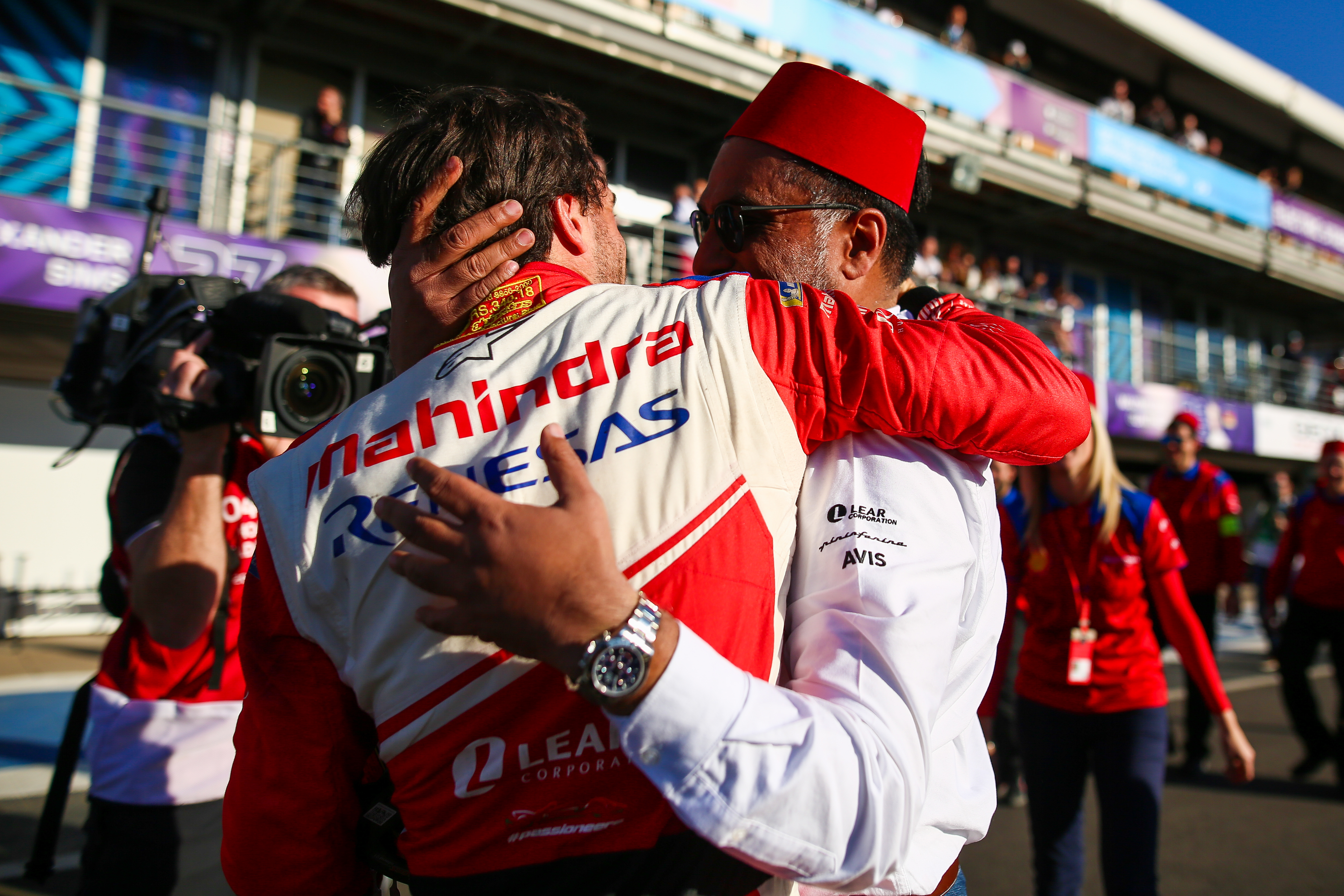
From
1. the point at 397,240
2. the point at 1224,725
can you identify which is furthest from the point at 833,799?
the point at 1224,725

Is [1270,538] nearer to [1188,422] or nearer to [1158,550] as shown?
[1188,422]

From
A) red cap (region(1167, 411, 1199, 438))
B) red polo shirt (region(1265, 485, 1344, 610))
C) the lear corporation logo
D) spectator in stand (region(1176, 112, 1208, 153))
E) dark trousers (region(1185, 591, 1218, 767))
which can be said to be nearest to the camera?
the lear corporation logo

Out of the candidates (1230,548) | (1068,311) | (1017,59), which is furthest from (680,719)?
(1017,59)

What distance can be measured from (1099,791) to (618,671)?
2.57 m

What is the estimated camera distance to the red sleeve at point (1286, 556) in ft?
18.5

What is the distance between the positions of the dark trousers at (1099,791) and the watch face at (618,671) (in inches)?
97.0

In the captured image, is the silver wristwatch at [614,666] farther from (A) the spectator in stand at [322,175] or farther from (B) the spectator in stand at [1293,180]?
(B) the spectator in stand at [1293,180]

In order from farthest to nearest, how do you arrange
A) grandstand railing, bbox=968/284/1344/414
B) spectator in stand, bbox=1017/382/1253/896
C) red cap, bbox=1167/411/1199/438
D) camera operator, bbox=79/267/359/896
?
grandstand railing, bbox=968/284/1344/414, red cap, bbox=1167/411/1199/438, spectator in stand, bbox=1017/382/1253/896, camera operator, bbox=79/267/359/896

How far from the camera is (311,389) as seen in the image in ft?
5.57

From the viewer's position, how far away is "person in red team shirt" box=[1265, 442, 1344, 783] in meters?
5.07

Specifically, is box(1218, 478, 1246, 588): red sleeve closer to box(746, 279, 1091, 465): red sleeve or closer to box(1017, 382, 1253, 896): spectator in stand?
box(1017, 382, 1253, 896): spectator in stand

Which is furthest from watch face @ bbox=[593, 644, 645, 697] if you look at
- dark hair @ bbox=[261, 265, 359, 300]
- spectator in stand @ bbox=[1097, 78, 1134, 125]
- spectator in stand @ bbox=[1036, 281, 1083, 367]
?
spectator in stand @ bbox=[1097, 78, 1134, 125]

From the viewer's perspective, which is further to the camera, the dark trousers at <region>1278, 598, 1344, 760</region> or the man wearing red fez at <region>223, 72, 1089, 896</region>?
the dark trousers at <region>1278, 598, 1344, 760</region>

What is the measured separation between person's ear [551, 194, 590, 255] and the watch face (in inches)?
25.8
